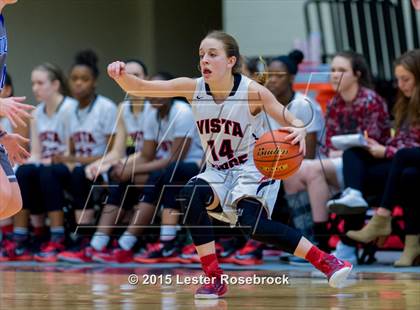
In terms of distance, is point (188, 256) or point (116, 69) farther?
point (188, 256)

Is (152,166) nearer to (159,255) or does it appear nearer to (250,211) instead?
(159,255)

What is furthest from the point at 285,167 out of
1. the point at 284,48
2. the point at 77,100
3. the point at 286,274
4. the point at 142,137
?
the point at 284,48

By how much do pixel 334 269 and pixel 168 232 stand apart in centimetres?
263

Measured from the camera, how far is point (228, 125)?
20.4ft

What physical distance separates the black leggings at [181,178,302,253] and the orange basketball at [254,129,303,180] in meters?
0.22

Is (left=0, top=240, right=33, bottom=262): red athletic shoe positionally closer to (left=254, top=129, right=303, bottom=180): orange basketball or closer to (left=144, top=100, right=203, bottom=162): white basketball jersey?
(left=144, top=100, right=203, bottom=162): white basketball jersey

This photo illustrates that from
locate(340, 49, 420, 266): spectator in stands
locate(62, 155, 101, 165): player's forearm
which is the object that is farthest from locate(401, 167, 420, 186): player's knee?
locate(62, 155, 101, 165): player's forearm

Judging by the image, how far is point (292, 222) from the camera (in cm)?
819

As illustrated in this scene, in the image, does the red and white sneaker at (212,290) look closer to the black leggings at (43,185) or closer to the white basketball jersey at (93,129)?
the black leggings at (43,185)

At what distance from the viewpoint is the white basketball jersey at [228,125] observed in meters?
6.20

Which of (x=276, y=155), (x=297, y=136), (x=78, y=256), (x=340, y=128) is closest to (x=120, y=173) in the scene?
(x=78, y=256)

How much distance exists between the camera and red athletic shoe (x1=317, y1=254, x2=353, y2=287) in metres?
5.94

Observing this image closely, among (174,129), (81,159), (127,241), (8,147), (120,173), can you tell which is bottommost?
(127,241)

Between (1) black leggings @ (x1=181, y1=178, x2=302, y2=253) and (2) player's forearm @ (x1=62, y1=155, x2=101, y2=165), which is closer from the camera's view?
(1) black leggings @ (x1=181, y1=178, x2=302, y2=253)
